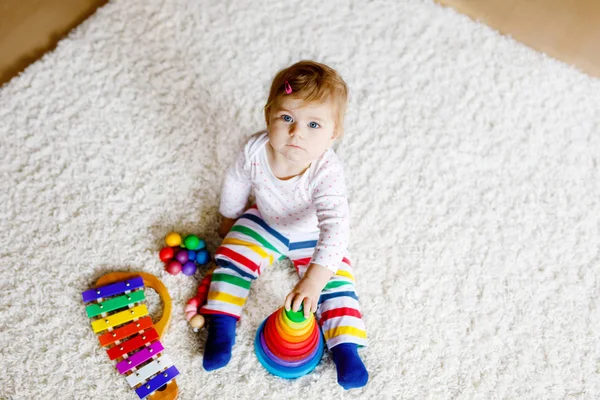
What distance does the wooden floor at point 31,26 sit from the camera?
127 centimetres

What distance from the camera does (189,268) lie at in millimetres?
1052

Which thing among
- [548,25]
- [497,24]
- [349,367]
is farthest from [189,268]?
[548,25]

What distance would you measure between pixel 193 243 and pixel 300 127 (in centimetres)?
38

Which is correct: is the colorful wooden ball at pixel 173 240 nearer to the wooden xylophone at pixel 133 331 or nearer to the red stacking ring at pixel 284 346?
the wooden xylophone at pixel 133 331

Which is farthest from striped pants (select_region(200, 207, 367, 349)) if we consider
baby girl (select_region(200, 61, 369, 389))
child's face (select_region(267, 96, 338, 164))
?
child's face (select_region(267, 96, 338, 164))

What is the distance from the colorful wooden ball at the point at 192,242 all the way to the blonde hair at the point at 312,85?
36cm

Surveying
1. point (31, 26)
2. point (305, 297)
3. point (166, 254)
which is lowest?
point (166, 254)

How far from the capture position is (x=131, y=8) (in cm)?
136

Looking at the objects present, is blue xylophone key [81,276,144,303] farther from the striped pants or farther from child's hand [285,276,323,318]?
child's hand [285,276,323,318]

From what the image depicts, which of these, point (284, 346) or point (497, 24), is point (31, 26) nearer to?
point (284, 346)

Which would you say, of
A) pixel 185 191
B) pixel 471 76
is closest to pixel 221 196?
pixel 185 191

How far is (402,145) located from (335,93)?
461 millimetres

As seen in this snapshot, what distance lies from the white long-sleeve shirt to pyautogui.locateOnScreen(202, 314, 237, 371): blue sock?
210 millimetres

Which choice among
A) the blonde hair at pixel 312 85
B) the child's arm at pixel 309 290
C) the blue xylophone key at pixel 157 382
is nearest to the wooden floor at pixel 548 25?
the blonde hair at pixel 312 85
